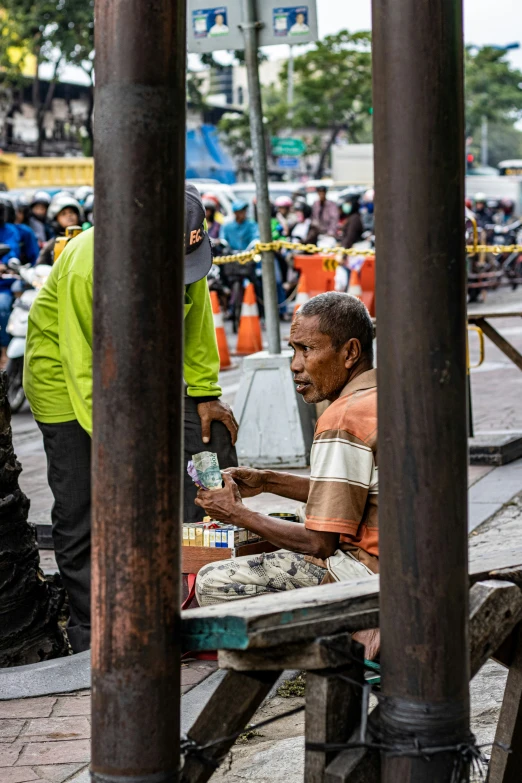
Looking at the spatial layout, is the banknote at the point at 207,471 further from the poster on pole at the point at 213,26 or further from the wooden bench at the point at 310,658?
the poster on pole at the point at 213,26

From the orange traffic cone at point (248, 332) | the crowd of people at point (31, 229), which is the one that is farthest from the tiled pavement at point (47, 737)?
the orange traffic cone at point (248, 332)

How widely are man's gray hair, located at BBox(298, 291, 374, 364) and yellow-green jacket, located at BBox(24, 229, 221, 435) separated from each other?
32.2 inches

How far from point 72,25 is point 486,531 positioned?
3138 centimetres

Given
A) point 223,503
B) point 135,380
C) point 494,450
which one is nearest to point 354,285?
point 494,450

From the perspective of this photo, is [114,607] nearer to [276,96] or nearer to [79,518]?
[79,518]

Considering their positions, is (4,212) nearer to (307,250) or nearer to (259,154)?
(307,250)

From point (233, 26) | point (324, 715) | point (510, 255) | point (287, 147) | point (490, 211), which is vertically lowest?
point (324, 715)

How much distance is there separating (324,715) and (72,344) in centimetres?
217

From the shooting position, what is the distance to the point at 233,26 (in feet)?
25.0

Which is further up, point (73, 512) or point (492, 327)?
point (492, 327)

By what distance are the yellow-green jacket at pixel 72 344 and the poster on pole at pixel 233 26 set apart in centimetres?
321

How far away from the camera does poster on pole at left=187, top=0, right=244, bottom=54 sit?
7594 millimetres

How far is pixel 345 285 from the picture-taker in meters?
18.2

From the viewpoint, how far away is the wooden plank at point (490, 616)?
8.28ft
